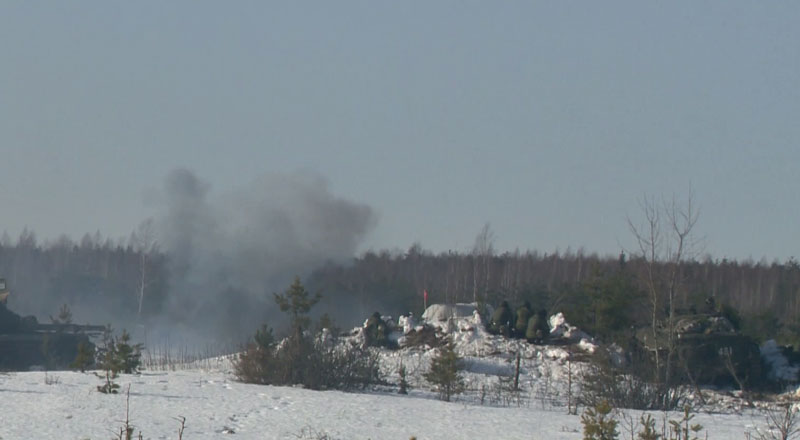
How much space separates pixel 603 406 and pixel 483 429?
5.86 metres

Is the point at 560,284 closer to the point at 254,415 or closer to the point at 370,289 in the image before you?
the point at 370,289

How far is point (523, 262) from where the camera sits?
96438 mm

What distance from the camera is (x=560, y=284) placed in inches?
2258

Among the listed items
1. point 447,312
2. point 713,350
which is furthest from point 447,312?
point 713,350

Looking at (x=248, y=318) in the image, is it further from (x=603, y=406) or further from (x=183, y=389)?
(x=603, y=406)

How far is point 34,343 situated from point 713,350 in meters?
18.2

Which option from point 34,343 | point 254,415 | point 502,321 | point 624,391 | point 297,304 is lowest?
point 254,415

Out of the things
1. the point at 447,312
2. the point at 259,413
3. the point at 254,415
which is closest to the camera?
the point at 254,415

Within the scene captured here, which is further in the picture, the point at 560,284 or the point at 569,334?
the point at 560,284

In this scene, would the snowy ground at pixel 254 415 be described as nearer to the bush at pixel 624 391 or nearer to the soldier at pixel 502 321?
the bush at pixel 624 391

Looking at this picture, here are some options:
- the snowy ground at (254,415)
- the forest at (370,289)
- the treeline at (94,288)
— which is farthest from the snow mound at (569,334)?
the treeline at (94,288)

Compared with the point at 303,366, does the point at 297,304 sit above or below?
above

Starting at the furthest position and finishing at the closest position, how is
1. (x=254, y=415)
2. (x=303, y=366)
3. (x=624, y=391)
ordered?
(x=303, y=366) → (x=624, y=391) → (x=254, y=415)

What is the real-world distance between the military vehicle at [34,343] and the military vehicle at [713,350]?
15.2m
